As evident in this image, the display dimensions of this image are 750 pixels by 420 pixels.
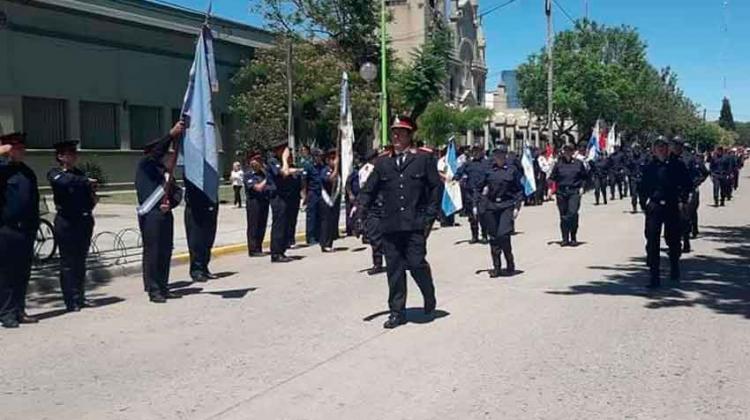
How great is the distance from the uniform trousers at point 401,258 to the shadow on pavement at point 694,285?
2.66 m

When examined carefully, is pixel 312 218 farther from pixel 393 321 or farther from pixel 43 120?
pixel 43 120

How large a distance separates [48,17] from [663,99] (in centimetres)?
6426

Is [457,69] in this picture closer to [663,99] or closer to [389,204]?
[663,99]

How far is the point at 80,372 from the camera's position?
712cm

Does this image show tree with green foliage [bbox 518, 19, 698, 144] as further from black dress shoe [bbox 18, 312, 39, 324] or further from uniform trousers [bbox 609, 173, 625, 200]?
black dress shoe [bbox 18, 312, 39, 324]

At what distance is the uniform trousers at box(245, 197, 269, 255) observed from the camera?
49.3ft

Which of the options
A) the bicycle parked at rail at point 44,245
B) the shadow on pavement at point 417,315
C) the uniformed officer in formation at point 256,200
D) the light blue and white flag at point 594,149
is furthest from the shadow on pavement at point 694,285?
the light blue and white flag at point 594,149

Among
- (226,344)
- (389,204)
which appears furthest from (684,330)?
(226,344)

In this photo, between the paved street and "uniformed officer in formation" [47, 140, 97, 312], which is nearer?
the paved street

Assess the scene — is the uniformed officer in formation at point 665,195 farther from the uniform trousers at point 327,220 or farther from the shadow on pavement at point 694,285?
the uniform trousers at point 327,220

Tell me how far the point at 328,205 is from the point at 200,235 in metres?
3.79

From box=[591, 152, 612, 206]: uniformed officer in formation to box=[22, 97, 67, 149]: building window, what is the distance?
58.0ft

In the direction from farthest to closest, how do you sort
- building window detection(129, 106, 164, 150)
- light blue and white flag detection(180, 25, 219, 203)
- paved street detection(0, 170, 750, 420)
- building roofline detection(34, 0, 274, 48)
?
building window detection(129, 106, 164, 150)
building roofline detection(34, 0, 274, 48)
light blue and white flag detection(180, 25, 219, 203)
paved street detection(0, 170, 750, 420)

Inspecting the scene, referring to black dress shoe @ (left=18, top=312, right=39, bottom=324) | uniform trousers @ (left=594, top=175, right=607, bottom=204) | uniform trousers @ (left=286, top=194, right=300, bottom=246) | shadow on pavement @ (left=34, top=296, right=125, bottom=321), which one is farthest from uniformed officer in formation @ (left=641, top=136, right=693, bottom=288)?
uniform trousers @ (left=594, top=175, right=607, bottom=204)
